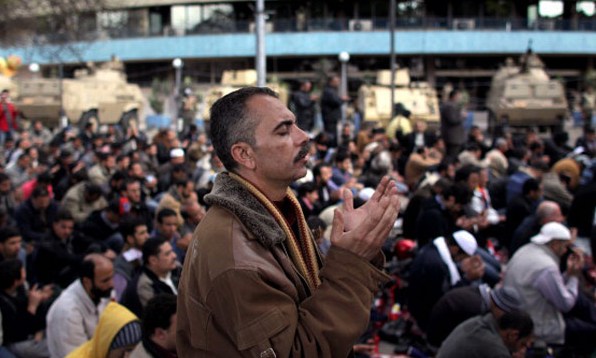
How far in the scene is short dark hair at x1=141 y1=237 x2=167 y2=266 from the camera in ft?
18.9

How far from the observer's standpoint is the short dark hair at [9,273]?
5797 mm

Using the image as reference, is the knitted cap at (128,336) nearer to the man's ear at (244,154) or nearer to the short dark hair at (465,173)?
the man's ear at (244,154)

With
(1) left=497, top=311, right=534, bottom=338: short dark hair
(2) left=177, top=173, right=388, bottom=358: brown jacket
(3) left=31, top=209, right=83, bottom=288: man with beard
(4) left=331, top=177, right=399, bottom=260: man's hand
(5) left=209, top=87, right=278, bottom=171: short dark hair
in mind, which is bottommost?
(3) left=31, top=209, right=83, bottom=288: man with beard

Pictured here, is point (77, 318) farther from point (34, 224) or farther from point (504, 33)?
point (504, 33)

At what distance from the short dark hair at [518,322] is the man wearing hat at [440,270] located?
1.66 meters

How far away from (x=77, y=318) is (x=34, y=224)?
3.96m

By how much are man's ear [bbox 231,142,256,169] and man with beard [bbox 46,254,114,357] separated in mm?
3387

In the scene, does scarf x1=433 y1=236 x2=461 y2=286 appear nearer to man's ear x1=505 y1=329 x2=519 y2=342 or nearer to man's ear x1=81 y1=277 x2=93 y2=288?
man's ear x1=505 y1=329 x2=519 y2=342

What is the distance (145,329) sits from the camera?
4078 mm

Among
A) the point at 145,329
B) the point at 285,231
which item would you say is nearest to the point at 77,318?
the point at 145,329

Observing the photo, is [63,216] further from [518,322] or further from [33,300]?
[518,322]

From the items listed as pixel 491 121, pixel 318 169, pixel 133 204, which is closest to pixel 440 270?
pixel 133 204

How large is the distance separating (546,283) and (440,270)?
0.84 metres

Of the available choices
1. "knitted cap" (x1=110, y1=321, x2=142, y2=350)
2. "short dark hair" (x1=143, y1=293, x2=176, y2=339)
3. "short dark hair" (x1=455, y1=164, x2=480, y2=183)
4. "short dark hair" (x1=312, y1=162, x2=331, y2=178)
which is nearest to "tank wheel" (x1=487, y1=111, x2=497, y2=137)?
"short dark hair" (x1=312, y1=162, x2=331, y2=178)
